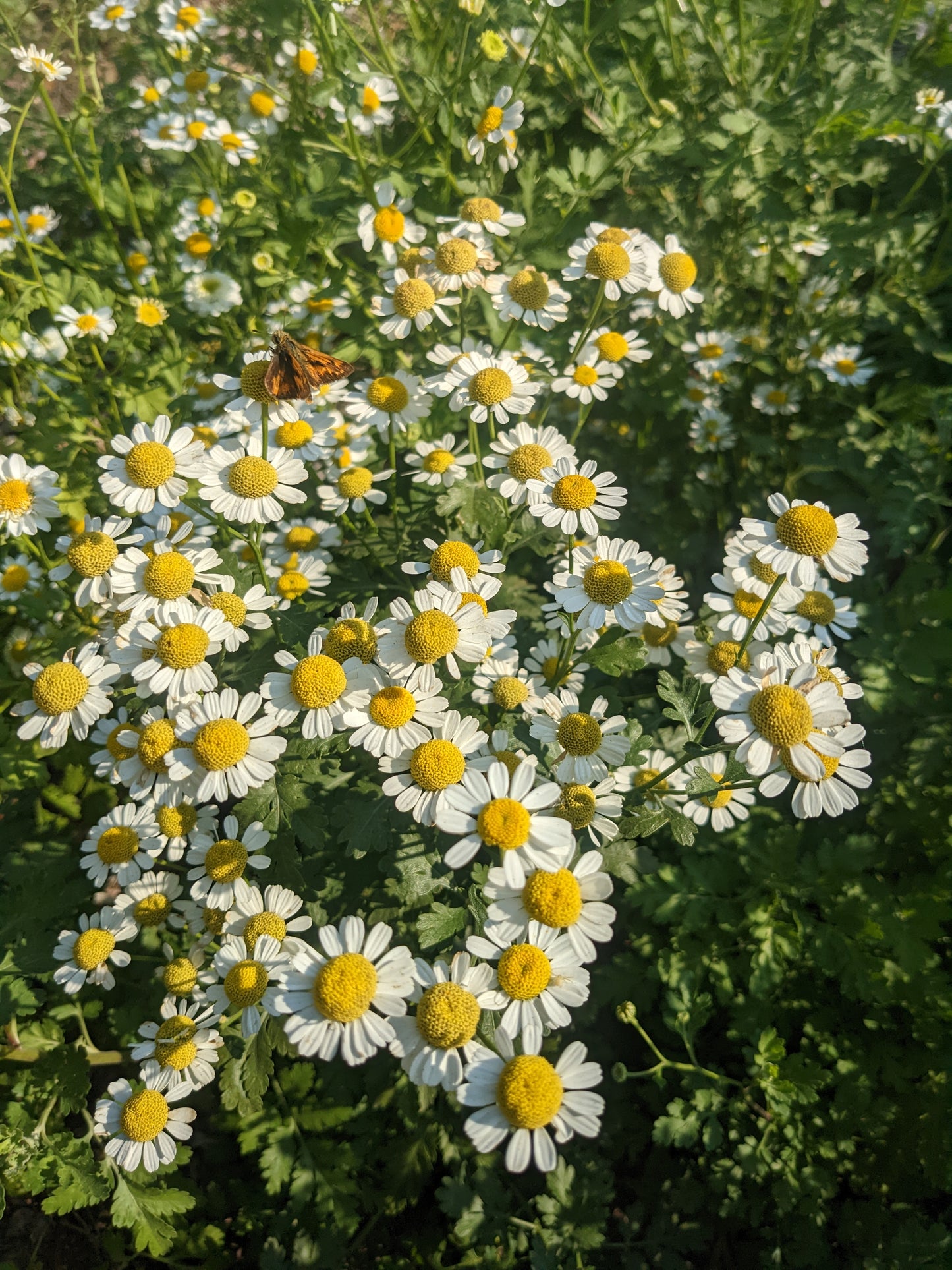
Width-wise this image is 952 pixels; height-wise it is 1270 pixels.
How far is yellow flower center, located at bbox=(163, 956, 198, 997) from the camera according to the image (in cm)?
239

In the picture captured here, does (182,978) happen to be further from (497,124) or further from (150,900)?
(497,124)

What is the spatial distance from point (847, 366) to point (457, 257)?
2362mm

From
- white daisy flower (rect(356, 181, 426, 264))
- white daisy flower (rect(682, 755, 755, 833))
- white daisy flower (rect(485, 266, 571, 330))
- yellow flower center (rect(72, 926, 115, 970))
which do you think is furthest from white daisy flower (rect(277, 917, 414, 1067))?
white daisy flower (rect(356, 181, 426, 264))

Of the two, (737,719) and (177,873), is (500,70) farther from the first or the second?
(177,873)

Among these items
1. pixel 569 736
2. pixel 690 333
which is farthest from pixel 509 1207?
pixel 690 333

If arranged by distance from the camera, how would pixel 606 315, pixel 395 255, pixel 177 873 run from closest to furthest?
pixel 177 873 < pixel 395 255 < pixel 606 315

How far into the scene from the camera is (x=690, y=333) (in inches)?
169

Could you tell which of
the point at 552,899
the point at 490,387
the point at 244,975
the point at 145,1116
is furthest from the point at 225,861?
the point at 490,387

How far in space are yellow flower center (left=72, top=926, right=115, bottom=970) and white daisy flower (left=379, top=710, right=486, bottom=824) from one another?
1372 mm

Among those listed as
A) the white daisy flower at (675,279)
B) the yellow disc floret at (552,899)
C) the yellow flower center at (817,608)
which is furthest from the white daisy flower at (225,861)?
the white daisy flower at (675,279)

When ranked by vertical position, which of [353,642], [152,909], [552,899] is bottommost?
[152,909]

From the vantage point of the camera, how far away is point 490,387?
9.12 feet

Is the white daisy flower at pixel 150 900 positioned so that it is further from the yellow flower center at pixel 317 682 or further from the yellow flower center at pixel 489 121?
the yellow flower center at pixel 489 121

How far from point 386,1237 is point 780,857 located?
224cm
